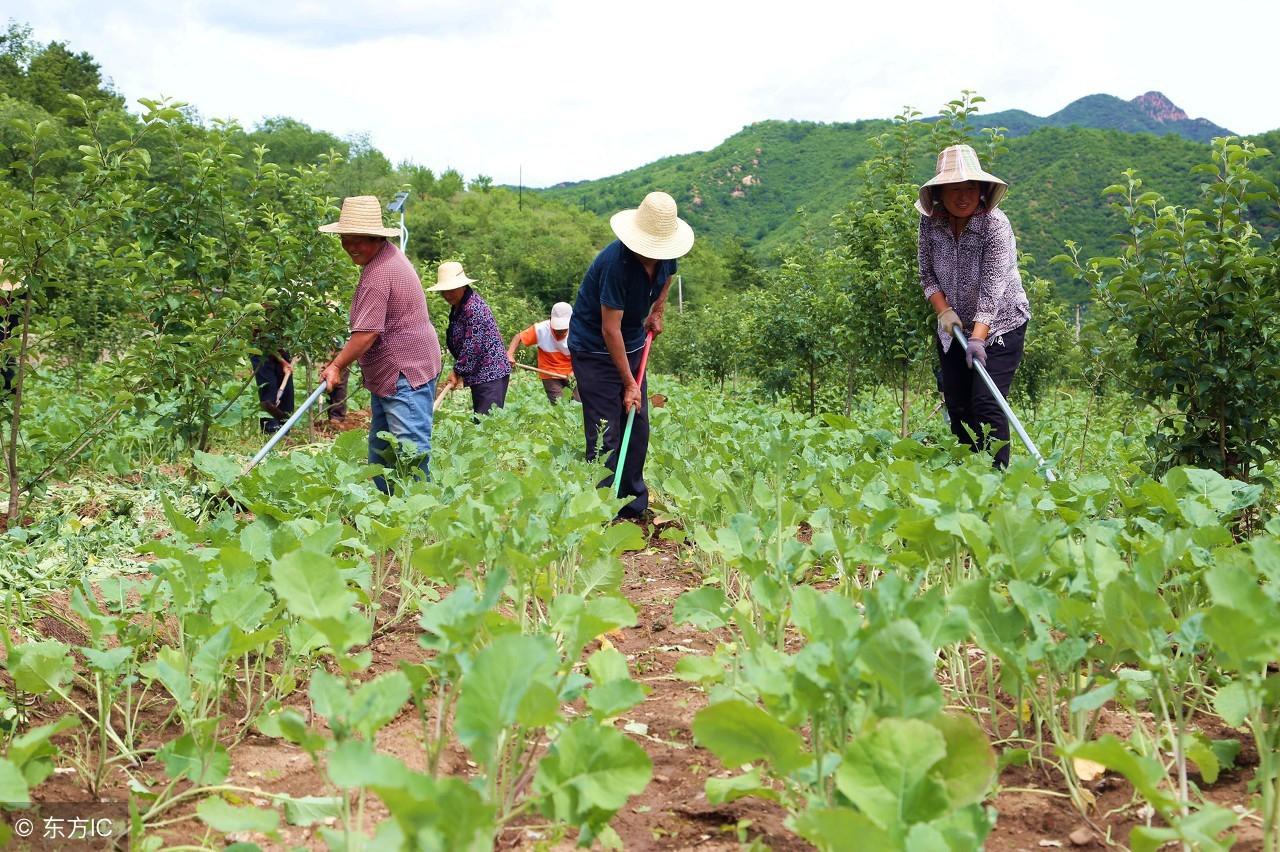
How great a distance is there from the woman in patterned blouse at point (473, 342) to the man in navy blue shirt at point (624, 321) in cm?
228

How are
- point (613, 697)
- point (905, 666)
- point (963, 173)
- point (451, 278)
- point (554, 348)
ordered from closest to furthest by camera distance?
point (905, 666), point (613, 697), point (963, 173), point (451, 278), point (554, 348)

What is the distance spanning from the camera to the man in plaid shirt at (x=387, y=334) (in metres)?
5.10

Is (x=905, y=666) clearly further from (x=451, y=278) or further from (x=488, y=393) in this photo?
(x=451, y=278)

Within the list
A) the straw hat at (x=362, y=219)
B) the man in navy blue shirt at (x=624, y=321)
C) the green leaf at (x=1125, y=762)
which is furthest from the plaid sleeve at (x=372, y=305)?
the green leaf at (x=1125, y=762)

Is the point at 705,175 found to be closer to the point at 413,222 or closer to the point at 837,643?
the point at 413,222

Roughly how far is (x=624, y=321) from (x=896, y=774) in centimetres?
414

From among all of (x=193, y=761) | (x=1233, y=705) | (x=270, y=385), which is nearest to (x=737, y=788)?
(x=1233, y=705)

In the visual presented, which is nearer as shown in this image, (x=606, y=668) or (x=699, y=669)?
(x=606, y=668)

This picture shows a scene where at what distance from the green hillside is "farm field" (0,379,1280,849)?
6.72 meters

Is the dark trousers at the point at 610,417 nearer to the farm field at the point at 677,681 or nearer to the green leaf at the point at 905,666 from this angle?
the farm field at the point at 677,681

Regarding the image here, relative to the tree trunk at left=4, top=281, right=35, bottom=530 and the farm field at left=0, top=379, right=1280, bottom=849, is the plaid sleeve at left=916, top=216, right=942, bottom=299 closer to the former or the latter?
the farm field at left=0, top=379, right=1280, bottom=849

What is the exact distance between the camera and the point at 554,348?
1044 cm

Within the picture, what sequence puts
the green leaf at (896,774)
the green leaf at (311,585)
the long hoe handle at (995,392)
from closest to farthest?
the green leaf at (896,774)
the green leaf at (311,585)
the long hoe handle at (995,392)

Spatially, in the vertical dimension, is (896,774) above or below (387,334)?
Answer: below
